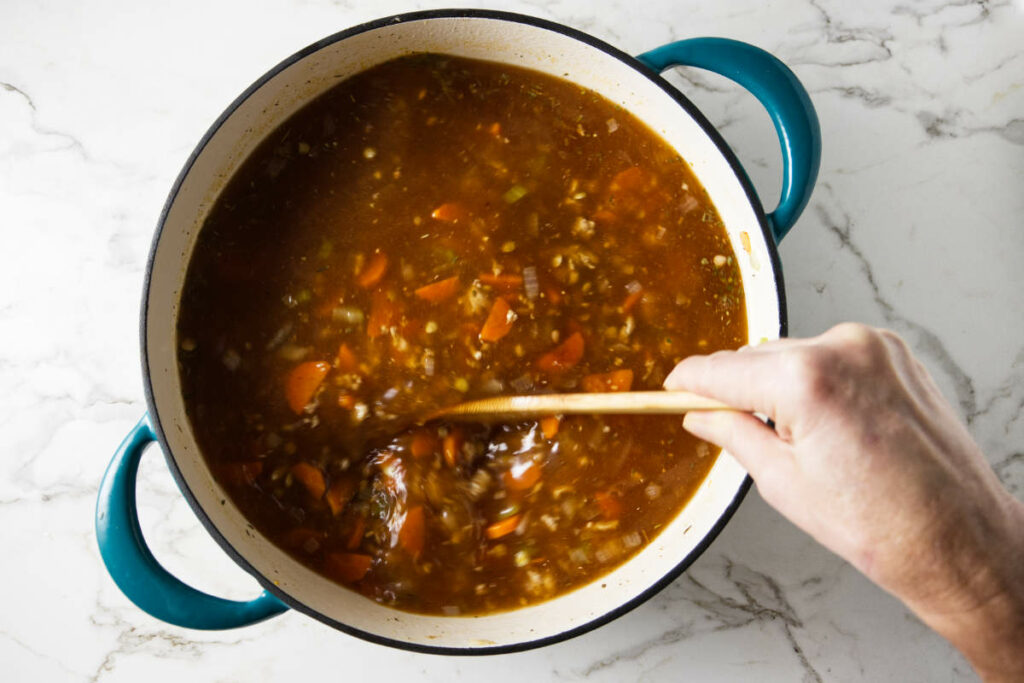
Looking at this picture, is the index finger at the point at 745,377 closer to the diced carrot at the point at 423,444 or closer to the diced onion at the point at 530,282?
the diced onion at the point at 530,282

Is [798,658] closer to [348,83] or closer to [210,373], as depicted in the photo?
[210,373]

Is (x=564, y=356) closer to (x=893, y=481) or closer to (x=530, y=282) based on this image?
(x=530, y=282)

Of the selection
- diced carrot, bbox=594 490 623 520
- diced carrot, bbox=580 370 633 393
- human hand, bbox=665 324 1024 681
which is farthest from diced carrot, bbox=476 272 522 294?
human hand, bbox=665 324 1024 681

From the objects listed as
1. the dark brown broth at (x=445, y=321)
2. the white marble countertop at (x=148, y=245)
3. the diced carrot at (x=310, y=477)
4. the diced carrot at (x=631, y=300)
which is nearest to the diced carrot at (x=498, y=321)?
the dark brown broth at (x=445, y=321)

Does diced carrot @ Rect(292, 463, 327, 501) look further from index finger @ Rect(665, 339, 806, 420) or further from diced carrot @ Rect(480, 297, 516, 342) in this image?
index finger @ Rect(665, 339, 806, 420)

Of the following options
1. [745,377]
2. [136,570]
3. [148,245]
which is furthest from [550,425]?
[148,245]

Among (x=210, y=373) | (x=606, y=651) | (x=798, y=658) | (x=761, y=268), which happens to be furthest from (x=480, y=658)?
(x=761, y=268)
